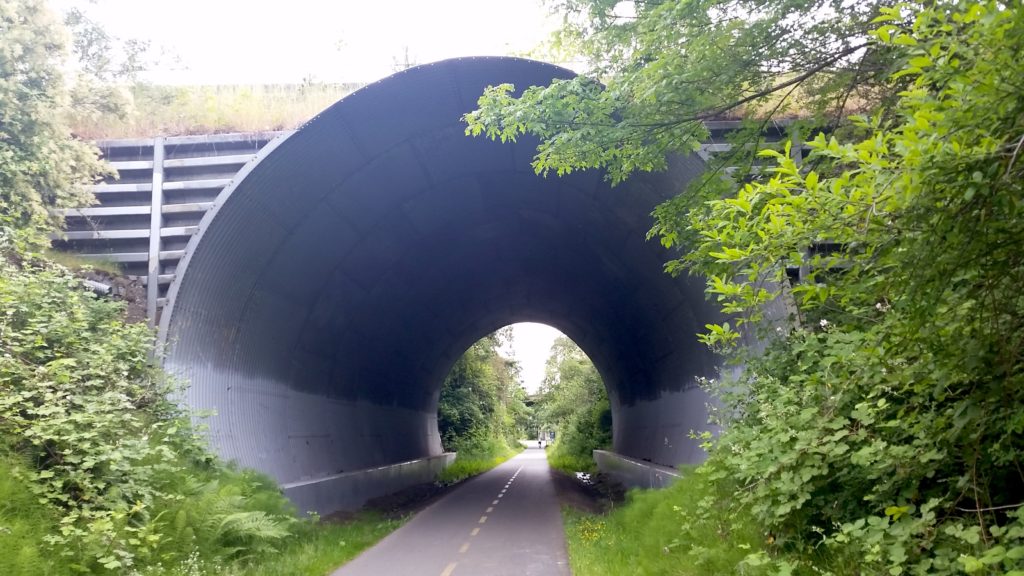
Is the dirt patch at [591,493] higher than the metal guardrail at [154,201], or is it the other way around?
the metal guardrail at [154,201]

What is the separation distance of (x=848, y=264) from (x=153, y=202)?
10.6m

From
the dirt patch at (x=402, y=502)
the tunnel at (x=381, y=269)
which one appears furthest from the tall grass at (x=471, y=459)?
the tunnel at (x=381, y=269)

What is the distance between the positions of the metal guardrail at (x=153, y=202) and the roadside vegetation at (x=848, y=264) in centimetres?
615

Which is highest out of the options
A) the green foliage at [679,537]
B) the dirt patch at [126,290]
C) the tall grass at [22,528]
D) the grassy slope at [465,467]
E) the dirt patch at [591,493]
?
the dirt patch at [126,290]

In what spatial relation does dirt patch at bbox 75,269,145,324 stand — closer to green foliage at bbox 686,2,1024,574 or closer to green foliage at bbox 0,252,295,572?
green foliage at bbox 0,252,295,572

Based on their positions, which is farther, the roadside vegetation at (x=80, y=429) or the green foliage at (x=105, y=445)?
the green foliage at (x=105, y=445)

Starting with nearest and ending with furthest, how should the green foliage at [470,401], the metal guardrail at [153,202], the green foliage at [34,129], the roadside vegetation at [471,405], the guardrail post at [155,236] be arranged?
the green foliage at [34,129], the guardrail post at [155,236], the metal guardrail at [153,202], the roadside vegetation at [471,405], the green foliage at [470,401]

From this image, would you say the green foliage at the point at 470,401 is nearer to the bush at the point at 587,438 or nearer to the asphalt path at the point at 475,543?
the bush at the point at 587,438

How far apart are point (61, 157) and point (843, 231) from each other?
11.1 meters

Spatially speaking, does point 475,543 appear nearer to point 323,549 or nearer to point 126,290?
point 323,549

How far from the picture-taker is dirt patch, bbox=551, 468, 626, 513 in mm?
16859

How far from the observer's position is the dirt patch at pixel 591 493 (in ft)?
55.3

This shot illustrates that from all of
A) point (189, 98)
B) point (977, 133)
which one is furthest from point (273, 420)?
point (977, 133)

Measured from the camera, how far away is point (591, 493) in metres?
21.0
